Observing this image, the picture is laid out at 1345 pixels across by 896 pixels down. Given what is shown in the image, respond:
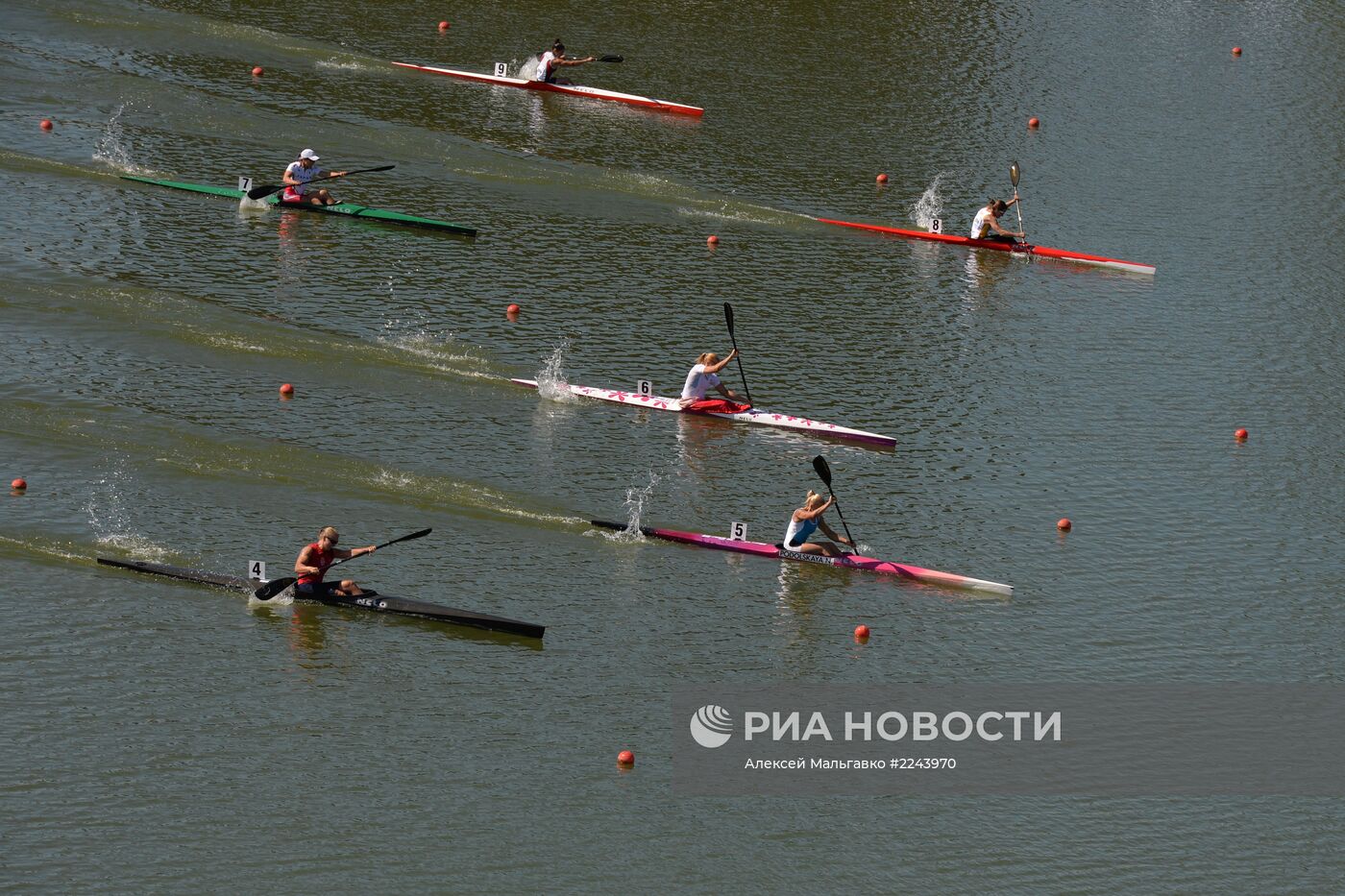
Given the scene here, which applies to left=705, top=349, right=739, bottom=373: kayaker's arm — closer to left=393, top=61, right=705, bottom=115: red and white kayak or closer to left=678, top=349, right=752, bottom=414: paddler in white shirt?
left=678, top=349, right=752, bottom=414: paddler in white shirt

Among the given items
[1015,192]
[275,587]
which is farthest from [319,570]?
[1015,192]

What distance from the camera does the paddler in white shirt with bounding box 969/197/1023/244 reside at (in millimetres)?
34531

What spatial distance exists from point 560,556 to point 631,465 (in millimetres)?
3133

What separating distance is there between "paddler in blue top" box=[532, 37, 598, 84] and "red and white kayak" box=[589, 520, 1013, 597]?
19.9 metres

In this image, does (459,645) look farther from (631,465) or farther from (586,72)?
(586,72)

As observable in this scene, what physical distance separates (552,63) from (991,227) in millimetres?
11998

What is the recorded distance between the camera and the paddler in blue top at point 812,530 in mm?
22953

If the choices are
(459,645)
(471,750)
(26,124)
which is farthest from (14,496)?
(26,124)

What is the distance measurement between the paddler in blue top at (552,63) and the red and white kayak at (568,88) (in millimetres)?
148

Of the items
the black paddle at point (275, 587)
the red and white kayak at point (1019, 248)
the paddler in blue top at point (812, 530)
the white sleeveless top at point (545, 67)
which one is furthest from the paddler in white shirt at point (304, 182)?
the paddler in blue top at point (812, 530)

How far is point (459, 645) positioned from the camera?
2066cm

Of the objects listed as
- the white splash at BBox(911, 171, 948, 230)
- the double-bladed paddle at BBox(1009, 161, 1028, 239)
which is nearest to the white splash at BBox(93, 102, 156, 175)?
the white splash at BBox(911, 171, 948, 230)

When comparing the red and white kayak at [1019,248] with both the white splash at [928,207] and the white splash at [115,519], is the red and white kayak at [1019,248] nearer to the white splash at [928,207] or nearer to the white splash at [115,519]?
the white splash at [928,207]

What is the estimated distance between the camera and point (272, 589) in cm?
2084
